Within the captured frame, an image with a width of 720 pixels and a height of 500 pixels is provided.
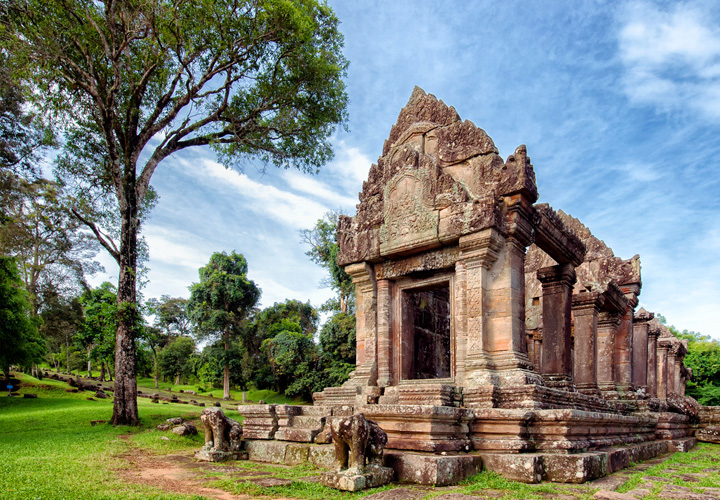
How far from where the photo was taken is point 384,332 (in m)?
9.13

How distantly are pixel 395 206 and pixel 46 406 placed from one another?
1687 centimetres

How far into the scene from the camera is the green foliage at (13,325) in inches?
766

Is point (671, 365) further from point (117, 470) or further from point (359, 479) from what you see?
point (117, 470)

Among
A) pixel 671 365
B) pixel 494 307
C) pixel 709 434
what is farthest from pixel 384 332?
pixel 671 365

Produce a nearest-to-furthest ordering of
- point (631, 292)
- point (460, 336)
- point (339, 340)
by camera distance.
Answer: point (460, 336) < point (631, 292) < point (339, 340)

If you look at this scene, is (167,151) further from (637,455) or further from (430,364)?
(637,455)

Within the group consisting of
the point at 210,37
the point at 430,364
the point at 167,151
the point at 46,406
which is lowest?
the point at 46,406

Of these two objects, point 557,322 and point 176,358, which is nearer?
point 557,322

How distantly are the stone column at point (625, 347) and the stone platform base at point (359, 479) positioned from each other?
934 centimetres

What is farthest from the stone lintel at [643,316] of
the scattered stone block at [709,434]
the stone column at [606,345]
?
the scattered stone block at [709,434]

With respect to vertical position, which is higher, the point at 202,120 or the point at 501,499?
the point at 202,120

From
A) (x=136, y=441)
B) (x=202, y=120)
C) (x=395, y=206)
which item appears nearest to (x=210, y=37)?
(x=202, y=120)

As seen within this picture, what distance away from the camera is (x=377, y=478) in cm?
539

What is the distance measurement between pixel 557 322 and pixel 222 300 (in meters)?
25.1
